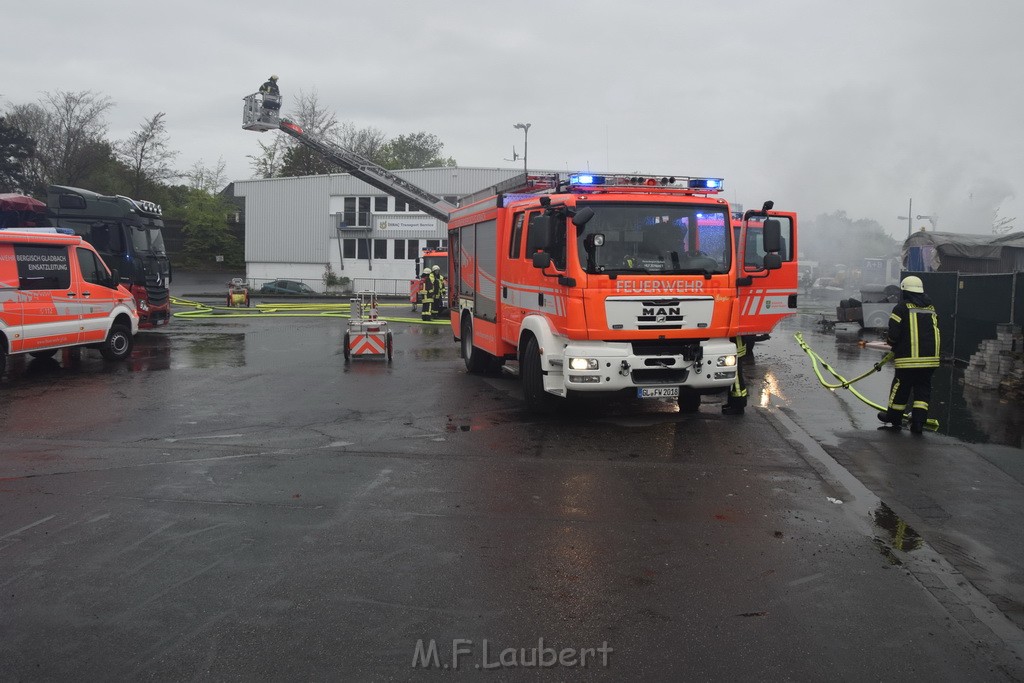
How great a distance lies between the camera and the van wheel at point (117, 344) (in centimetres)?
1556

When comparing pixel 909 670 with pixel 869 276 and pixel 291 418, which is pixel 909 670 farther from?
pixel 869 276

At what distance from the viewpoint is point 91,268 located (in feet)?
49.1

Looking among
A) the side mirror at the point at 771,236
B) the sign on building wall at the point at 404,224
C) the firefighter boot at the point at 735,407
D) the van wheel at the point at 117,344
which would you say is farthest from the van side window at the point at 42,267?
the sign on building wall at the point at 404,224

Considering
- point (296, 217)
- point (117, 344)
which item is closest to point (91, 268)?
point (117, 344)

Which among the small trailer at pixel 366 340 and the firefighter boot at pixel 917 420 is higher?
the small trailer at pixel 366 340

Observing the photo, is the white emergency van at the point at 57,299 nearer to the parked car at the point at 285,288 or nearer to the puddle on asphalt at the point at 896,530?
the puddle on asphalt at the point at 896,530

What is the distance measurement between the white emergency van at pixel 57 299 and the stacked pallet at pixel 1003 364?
48.4 feet

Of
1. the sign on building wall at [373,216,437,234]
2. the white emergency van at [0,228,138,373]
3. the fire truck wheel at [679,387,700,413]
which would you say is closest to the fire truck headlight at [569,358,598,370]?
the fire truck wheel at [679,387,700,413]

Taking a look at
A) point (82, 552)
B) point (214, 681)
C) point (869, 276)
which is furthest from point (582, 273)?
point (869, 276)

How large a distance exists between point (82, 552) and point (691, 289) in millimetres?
6569

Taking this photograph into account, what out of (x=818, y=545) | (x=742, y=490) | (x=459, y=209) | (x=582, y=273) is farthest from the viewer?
(x=459, y=209)

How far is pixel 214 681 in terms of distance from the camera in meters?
3.64

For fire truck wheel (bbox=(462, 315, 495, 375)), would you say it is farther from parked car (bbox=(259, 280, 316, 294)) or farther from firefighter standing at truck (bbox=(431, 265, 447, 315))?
parked car (bbox=(259, 280, 316, 294))

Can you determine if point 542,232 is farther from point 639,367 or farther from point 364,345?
point 364,345
